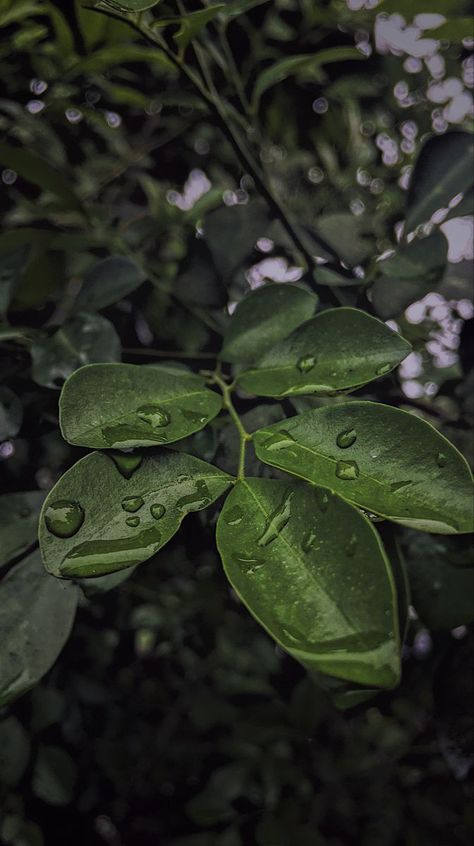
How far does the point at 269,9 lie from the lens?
3.53ft

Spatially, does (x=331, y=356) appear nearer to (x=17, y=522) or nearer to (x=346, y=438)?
(x=346, y=438)

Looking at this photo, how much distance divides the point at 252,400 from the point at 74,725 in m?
0.75

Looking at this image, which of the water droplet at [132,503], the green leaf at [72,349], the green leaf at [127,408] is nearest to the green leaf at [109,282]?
the green leaf at [72,349]

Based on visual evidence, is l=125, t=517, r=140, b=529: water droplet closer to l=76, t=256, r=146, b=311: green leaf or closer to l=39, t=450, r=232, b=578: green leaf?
l=39, t=450, r=232, b=578: green leaf

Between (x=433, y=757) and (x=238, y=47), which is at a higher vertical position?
(x=238, y=47)

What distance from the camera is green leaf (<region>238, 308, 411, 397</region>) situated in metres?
0.46

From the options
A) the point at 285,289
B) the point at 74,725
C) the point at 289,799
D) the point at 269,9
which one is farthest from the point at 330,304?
the point at 289,799

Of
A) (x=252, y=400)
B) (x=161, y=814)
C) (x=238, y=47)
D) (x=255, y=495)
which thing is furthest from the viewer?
(x=161, y=814)

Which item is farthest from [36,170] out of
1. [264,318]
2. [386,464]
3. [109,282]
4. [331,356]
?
[386,464]

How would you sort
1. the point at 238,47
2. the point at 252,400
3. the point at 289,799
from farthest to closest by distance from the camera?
the point at 289,799 < the point at 238,47 < the point at 252,400

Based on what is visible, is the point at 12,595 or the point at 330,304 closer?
the point at 12,595

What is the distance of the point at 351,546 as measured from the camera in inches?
13.7

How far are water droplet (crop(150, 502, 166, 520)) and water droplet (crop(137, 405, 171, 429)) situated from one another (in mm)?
61

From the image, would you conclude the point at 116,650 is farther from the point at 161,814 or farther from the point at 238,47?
the point at 238,47
